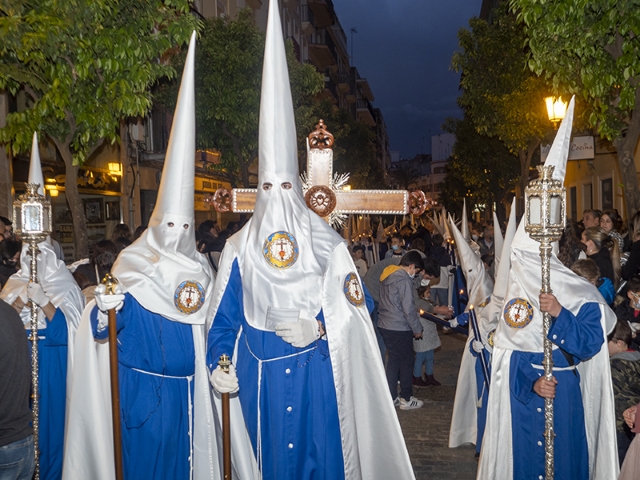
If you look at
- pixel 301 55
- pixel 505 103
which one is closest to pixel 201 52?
pixel 505 103

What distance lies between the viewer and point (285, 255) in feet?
13.8

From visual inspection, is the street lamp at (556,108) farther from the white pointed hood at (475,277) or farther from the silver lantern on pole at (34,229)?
the silver lantern on pole at (34,229)

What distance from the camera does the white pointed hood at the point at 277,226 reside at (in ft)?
13.9

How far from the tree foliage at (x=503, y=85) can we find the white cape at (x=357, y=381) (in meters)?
14.0

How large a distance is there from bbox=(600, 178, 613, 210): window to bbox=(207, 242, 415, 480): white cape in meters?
18.8

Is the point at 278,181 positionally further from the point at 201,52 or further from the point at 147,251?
the point at 201,52

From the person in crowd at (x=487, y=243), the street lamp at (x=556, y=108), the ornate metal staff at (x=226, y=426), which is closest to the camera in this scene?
the ornate metal staff at (x=226, y=426)

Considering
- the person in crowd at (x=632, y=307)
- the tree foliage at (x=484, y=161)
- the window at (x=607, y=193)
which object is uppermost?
the tree foliage at (x=484, y=161)

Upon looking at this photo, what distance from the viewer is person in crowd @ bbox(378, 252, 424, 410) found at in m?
7.80

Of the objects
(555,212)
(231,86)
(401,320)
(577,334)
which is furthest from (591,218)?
(231,86)

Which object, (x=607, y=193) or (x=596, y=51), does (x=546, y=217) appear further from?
(x=607, y=193)

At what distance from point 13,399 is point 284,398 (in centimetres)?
154

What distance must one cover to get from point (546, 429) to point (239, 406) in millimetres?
2071

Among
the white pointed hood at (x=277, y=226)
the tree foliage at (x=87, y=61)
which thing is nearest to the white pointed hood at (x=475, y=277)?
the white pointed hood at (x=277, y=226)
